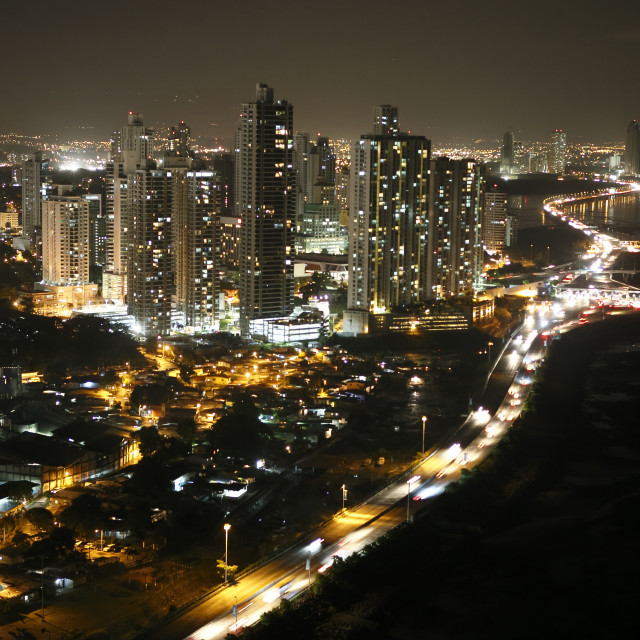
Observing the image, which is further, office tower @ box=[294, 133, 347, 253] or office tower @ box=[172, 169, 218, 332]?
office tower @ box=[294, 133, 347, 253]

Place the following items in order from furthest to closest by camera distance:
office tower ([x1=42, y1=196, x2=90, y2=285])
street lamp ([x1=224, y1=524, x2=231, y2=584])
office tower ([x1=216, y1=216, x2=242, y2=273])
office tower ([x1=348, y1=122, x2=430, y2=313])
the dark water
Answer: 1. the dark water
2. office tower ([x1=216, y1=216, x2=242, y2=273])
3. office tower ([x1=42, y1=196, x2=90, y2=285])
4. office tower ([x1=348, y1=122, x2=430, y2=313])
5. street lamp ([x1=224, y1=524, x2=231, y2=584])

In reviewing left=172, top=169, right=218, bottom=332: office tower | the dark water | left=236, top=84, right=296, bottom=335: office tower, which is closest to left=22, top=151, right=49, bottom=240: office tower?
left=172, top=169, right=218, bottom=332: office tower

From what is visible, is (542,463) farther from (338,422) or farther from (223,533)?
(223,533)

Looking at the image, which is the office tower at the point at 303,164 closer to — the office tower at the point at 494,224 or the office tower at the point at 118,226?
the office tower at the point at 494,224

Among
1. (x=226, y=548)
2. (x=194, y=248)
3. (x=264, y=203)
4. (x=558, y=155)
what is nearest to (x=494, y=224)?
(x=264, y=203)

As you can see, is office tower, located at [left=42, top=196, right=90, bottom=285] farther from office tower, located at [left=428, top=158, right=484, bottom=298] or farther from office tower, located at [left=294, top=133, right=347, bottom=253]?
office tower, located at [left=294, top=133, right=347, bottom=253]

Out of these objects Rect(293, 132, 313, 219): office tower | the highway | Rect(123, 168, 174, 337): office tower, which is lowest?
the highway

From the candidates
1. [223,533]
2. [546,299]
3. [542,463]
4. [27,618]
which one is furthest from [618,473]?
[546,299]
